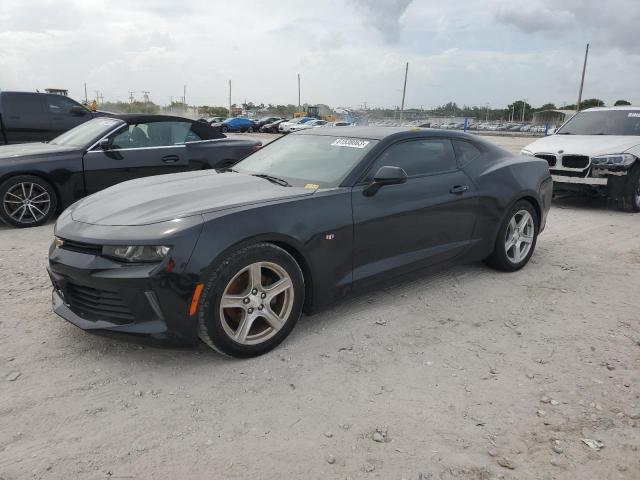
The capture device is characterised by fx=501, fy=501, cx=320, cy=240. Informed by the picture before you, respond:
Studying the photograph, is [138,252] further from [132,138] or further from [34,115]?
[34,115]

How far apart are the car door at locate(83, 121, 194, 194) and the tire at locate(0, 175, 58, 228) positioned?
0.49 m

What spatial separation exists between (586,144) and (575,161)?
1.67ft

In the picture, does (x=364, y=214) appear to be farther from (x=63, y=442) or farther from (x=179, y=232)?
(x=63, y=442)

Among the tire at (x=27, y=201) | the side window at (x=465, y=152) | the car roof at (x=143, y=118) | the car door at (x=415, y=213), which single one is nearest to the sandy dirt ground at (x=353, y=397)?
the car door at (x=415, y=213)

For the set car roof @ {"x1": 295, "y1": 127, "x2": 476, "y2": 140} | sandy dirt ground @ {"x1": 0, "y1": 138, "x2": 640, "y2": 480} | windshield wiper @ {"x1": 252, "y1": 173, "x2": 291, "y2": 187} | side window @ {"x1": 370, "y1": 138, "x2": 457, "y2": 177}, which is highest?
car roof @ {"x1": 295, "y1": 127, "x2": 476, "y2": 140}

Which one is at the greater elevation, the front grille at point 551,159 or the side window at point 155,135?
the side window at point 155,135

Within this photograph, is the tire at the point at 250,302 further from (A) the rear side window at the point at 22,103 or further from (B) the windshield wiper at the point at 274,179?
(A) the rear side window at the point at 22,103

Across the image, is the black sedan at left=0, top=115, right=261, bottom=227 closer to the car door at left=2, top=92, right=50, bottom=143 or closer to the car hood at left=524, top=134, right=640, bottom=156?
the car door at left=2, top=92, right=50, bottom=143

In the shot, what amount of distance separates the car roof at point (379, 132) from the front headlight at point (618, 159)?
14.7 ft

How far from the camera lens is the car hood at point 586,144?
7.88m

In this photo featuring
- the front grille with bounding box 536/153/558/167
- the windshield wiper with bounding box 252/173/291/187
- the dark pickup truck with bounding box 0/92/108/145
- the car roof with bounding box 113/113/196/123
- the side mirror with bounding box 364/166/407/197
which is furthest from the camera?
the dark pickup truck with bounding box 0/92/108/145

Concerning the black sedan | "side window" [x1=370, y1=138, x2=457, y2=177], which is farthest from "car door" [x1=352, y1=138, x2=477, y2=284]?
the black sedan

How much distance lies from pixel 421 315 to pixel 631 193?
592 cm

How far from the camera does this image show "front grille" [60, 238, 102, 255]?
294cm
